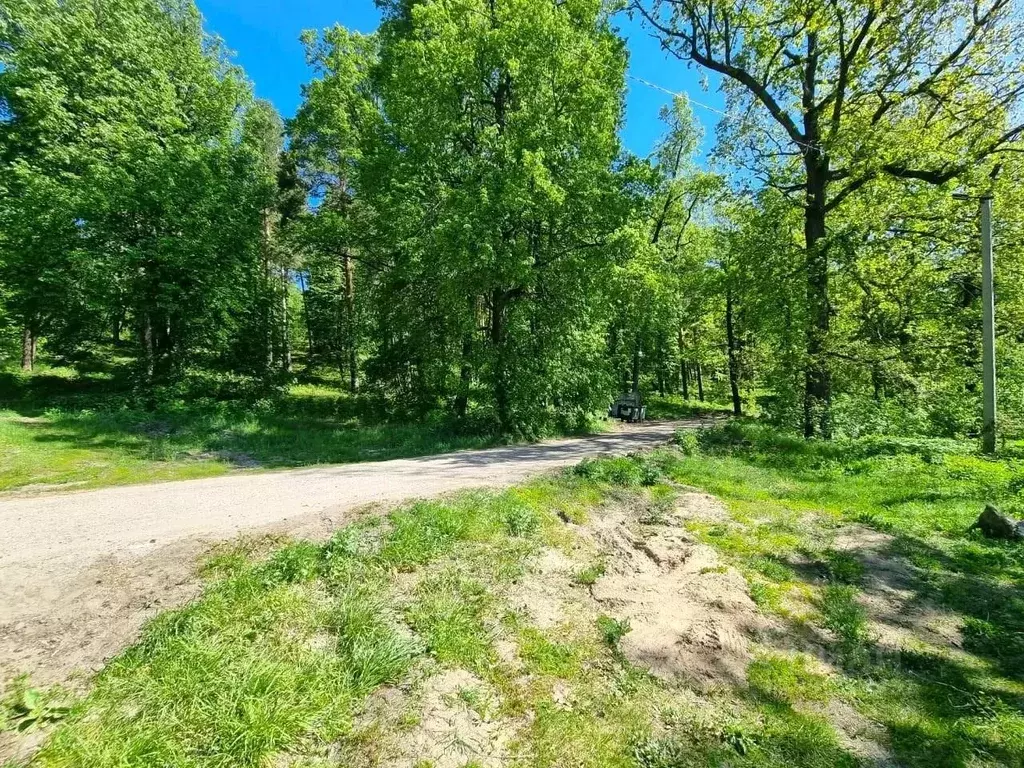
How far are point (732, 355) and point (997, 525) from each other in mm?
9971

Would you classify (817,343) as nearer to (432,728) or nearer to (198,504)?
(432,728)

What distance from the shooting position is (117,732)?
2479 mm

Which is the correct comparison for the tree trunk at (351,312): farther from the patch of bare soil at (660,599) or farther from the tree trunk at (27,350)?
the patch of bare soil at (660,599)

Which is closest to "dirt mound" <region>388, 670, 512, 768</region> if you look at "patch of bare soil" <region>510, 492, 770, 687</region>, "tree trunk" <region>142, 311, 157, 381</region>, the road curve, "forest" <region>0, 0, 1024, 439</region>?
"patch of bare soil" <region>510, 492, 770, 687</region>

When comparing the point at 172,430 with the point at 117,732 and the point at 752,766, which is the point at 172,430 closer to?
the point at 117,732

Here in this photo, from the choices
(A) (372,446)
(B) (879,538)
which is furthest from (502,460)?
(B) (879,538)

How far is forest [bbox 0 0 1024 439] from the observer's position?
1127 cm

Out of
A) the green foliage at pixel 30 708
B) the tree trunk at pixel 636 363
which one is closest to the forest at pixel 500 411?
→ the green foliage at pixel 30 708

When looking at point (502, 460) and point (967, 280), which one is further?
point (967, 280)

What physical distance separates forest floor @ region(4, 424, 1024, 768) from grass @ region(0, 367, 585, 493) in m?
6.40

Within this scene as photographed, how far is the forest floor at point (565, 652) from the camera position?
Answer: 270 cm

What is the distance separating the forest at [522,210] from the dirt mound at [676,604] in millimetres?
7595

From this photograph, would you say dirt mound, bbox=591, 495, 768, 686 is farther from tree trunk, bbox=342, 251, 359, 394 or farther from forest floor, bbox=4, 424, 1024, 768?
tree trunk, bbox=342, 251, 359, 394

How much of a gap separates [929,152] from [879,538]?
→ 9.72 meters
